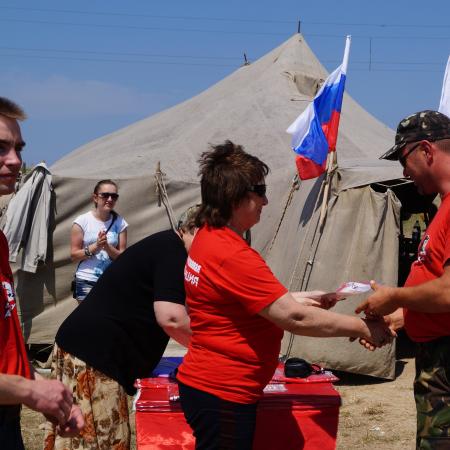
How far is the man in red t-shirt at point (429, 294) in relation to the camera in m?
2.98

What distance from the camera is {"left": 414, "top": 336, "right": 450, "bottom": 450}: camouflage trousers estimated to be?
10.0 ft

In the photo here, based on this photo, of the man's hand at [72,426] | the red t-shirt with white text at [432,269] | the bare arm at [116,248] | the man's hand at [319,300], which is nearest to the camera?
the man's hand at [72,426]

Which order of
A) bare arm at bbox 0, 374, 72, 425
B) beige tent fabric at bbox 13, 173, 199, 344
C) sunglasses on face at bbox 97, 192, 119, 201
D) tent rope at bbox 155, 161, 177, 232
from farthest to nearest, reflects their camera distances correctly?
tent rope at bbox 155, 161, 177, 232 < beige tent fabric at bbox 13, 173, 199, 344 < sunglasses on face at bbox 97, 192, 119, 201 < bare arm at bbox 0, 374, 72, 425

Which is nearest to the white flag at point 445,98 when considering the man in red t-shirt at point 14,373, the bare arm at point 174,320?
the bare arm at point 174,320

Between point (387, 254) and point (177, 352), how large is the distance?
248 centimetres

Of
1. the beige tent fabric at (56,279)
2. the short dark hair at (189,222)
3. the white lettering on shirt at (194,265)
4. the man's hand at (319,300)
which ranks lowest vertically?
the beige tent fabric at (56,279)

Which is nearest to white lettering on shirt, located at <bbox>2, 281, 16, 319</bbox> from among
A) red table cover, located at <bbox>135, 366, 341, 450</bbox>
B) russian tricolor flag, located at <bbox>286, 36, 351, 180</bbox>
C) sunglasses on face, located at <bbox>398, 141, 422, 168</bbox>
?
red table cover, located at <bbox>135, 366, 341, 450</bbox>

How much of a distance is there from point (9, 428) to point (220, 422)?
90 cm

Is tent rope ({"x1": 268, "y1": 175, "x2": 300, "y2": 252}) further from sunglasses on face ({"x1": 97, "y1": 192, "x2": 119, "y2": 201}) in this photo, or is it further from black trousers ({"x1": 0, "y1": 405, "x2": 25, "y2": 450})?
black trousers ({"x1": 0, "y1": 405, "x2": 25, "y2": 450})

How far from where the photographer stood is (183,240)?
11.5 feet

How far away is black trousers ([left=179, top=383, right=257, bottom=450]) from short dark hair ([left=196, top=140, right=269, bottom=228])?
697 mm

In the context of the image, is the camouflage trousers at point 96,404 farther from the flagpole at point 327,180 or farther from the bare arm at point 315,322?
the flagpole at point 327,180

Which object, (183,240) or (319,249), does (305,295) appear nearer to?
(183,240)

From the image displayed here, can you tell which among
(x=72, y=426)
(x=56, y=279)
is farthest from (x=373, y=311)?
(x=56, y=279)
